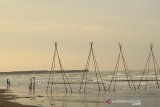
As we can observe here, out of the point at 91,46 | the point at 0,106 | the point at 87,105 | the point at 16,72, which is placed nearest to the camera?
the point at 0,106

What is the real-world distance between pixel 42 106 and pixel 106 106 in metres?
3.77

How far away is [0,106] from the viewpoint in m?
23.4

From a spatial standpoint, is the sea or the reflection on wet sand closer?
the reflection on wet sand

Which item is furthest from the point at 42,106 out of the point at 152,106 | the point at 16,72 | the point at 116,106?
the point at 16,72

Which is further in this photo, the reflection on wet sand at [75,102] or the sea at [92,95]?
the sea at [92,95]

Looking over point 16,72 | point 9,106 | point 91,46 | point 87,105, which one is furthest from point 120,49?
point 16,72

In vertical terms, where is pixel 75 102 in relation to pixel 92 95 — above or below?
below

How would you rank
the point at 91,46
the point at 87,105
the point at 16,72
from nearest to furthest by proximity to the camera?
the point at 87,105, the point at 91,46, the point at 16,72

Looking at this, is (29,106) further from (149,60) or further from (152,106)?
(149,60)

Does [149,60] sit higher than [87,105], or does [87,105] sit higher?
[149,60]

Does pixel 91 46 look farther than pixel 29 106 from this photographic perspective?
Yes

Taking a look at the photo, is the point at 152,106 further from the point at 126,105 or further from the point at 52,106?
the point at 52,106

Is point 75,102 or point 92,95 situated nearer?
point 75,102

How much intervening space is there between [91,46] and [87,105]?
1534 cm
